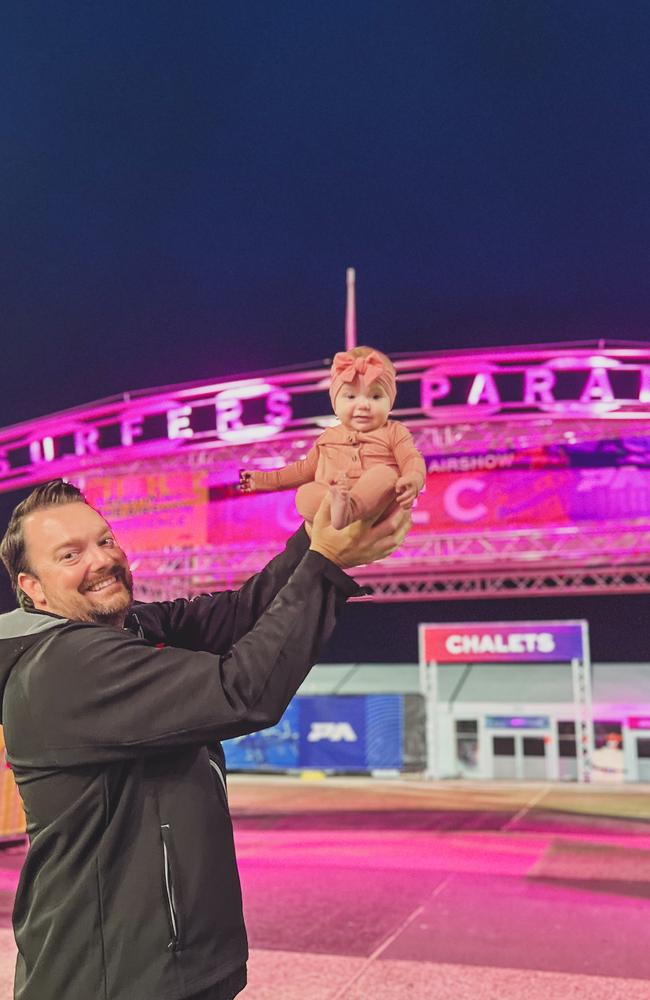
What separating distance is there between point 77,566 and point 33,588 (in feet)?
0.53

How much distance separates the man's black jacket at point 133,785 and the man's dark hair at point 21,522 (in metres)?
0.14

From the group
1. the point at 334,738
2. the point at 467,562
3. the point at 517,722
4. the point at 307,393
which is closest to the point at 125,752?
the point at 307,393

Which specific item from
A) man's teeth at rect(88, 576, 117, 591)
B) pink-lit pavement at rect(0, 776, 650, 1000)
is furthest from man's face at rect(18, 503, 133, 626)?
pink-lit pavement at rect(0, 776, 650, 1000)

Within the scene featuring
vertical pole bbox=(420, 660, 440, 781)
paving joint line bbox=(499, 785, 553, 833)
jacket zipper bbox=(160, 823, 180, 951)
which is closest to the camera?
jacket zipper bbox=(160, 823, 180, 951)

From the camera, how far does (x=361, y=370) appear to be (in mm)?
1914

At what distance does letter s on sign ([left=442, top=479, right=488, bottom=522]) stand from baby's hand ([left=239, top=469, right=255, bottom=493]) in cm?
1246

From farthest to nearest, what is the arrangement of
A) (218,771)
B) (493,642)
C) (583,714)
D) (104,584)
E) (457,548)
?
(493,642) < (583,714) < (457,548) < (218,771) < (104,584)

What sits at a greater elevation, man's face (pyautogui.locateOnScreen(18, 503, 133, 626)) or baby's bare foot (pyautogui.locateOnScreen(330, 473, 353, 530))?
baby's bare foot (pyautogui.locateOnScreen(330, 473, 353, 530))

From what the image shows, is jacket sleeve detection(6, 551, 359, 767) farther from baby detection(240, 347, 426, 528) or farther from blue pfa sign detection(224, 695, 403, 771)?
blue pfa sign detection(224, 695, 403, 771)

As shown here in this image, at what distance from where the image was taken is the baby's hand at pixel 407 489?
5.84 ft

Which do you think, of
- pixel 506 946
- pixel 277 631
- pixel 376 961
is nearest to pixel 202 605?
pixel 277 631

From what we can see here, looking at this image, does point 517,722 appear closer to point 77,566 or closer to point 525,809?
point 525,809

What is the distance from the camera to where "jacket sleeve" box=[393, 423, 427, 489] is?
1837 mm

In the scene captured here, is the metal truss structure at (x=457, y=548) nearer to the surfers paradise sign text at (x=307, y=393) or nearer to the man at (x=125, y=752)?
the surfers paradise sign text at (x=307, y=393)
